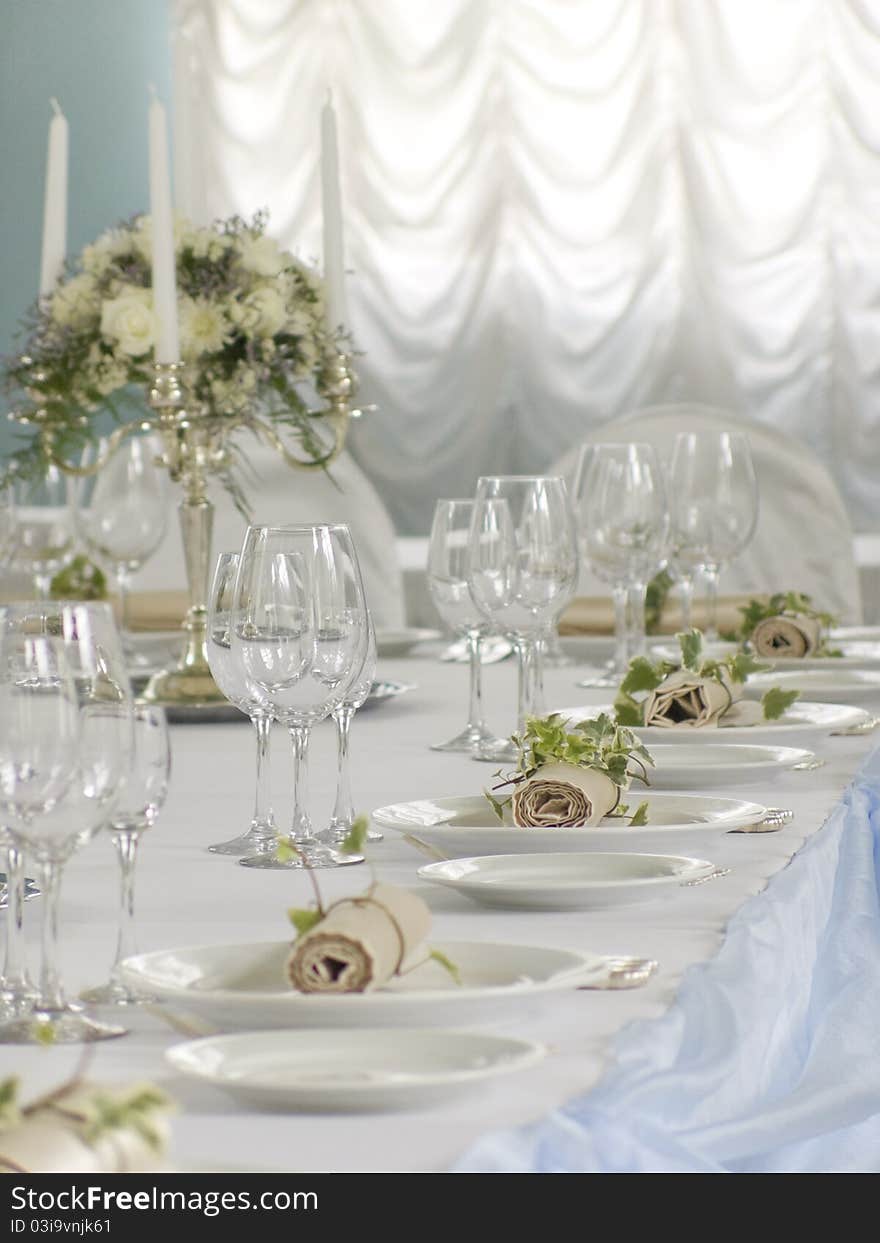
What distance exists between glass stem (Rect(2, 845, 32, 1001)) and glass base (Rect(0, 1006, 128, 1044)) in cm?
2

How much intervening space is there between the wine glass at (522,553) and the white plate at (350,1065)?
80cm

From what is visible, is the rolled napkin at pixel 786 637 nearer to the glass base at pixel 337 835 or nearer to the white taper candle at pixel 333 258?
the white taper candle at pixel 333 258

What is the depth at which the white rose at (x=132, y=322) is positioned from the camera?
5.97 ft

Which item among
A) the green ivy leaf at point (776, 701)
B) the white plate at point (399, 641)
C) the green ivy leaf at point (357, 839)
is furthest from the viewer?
the white plate at point (399, 641)

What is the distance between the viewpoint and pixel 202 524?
192 cm

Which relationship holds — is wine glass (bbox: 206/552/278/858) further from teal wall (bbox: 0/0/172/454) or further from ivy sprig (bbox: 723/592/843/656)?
teal wall (bbox: 0/0/172/454)

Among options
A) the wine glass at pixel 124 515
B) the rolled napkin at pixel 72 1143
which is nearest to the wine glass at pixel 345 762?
the rolled napkin at pixel 72 1143

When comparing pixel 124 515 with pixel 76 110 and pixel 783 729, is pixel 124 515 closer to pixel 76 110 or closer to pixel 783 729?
pixel 783 729

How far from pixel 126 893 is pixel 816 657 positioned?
1353 millimetres

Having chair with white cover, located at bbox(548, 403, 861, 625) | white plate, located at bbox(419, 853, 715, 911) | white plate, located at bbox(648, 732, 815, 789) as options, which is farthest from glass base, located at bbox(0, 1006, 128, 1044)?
chair with white cover, located at bbox(548, 403, 861, 625)

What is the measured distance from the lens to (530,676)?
1.57 metres

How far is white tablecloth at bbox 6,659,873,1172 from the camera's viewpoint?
0.60m

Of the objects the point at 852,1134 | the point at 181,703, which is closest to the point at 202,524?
the point at 181,703

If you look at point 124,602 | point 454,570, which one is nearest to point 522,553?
point 454,570
